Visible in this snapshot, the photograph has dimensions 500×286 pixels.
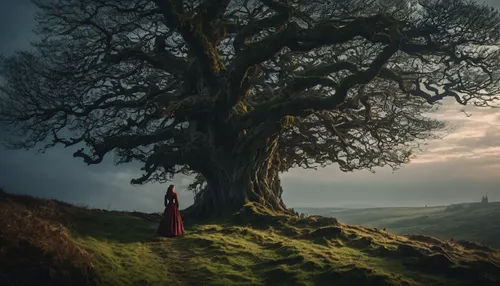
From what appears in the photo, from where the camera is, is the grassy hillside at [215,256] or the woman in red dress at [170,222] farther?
the woman in red dress at [170,222]

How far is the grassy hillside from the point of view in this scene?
10531mm

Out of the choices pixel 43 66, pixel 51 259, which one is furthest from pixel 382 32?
pixel 43 66

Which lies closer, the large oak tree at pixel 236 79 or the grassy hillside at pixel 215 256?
the grassy hillside at pixel 215 256

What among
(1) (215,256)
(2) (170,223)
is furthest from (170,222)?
(1) (215,256)

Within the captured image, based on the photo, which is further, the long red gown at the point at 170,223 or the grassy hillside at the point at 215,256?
the long red gown at the point at 170,223

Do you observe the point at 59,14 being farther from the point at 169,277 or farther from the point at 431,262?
the point at 431,262

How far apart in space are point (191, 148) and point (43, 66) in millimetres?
9051

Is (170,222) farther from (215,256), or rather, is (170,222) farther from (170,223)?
(215,256)

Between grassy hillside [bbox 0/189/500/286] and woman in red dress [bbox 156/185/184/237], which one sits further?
woman in red dress [bbox 156/185/184/237]

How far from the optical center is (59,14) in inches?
843

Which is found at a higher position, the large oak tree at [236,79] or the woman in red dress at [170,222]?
the large oak tree at [236,79]

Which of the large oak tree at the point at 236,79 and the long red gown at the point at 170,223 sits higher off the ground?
the large oak tree at the point at 236,79

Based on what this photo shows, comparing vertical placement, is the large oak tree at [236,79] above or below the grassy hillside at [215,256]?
above

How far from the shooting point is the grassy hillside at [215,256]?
415 inches
